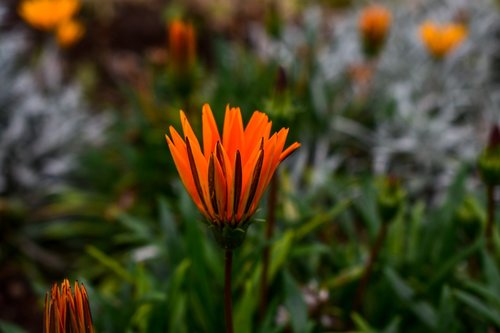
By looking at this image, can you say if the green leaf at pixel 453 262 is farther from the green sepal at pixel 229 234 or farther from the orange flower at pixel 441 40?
the orange flower at pixel 441 40

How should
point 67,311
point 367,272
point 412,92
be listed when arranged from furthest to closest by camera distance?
1. point 412,92
2. point 367,272
3. point 67,311

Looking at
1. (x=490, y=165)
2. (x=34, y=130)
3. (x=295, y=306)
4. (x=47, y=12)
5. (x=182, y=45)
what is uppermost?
(x=47, y=12)

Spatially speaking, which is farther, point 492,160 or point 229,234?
point 492,160

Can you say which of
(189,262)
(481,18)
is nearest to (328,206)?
(189,262)

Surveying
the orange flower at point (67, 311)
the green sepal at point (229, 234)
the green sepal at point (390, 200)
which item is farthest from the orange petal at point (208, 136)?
the green sepal at point (390, 200)

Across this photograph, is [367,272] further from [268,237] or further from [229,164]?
[229,164]

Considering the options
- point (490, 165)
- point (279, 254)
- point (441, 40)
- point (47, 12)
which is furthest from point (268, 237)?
point (47, 12)
